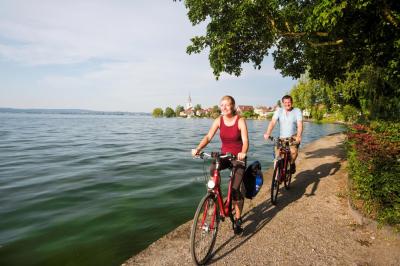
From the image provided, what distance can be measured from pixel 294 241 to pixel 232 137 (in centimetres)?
205

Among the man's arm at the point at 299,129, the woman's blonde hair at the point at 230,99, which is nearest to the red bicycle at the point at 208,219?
the woman's blonde hair at the point at 230,99

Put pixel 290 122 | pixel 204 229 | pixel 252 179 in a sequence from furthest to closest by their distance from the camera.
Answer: pixel 290 122 < pixel 252 179 < pixel 204 229

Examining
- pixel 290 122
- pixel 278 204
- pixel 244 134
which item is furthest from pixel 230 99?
pixel 278 204

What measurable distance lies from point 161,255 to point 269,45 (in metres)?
Result: 7.60

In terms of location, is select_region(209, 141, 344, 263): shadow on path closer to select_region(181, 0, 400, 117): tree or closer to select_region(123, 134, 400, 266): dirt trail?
select_region(123, 134, 400, 266): dirt trail

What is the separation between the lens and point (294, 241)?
4.58m

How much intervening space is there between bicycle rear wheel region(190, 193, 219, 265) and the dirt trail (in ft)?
0.53

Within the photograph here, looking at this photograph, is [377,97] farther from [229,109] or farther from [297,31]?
[229,109]

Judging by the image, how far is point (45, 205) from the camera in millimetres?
7898

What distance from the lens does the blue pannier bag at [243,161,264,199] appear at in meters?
4.69

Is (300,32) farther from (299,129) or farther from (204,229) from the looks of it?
(204,229)

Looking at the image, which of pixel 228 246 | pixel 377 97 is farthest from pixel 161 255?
pixel 377 97

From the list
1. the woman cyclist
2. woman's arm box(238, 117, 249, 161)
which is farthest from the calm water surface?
woman's arm box(238, 117, 249, 161)

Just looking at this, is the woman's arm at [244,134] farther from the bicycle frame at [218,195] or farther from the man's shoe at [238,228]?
the man's shoe at [238,228]
